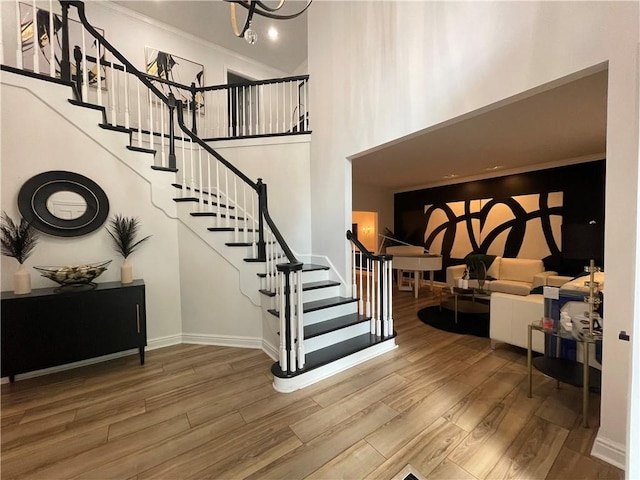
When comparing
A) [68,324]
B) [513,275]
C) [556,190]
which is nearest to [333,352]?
[68,324]

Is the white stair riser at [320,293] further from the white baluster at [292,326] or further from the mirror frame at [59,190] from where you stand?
the mirror frame at [59,190]

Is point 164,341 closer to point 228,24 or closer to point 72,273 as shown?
point 72,273

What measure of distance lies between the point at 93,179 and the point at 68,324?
1.48 m

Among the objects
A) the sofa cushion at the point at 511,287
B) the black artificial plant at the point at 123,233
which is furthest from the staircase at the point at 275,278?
the sofa cushion at the point at 511,287

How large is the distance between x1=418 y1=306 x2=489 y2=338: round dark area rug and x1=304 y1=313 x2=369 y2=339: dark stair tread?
1404 millimetres

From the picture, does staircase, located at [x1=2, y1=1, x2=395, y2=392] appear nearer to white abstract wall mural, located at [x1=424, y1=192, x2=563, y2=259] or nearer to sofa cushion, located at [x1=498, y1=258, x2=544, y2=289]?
sofa cushion, located at [x1=498, y1=258, x2=544, y2=289]

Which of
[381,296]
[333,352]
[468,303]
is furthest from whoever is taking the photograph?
[468,303]

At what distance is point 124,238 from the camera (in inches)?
108

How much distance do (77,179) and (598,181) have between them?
756 centimetres

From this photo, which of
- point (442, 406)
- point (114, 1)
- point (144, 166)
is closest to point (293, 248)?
point (144, 166)

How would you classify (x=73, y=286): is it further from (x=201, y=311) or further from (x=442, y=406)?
(x=442, y=406)

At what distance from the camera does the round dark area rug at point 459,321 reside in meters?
3.52

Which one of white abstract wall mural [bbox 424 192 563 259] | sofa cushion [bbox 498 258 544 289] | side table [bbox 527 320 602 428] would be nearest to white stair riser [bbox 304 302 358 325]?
side table [bbox 527 320 602 428]

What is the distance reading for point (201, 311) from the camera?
125 inches
